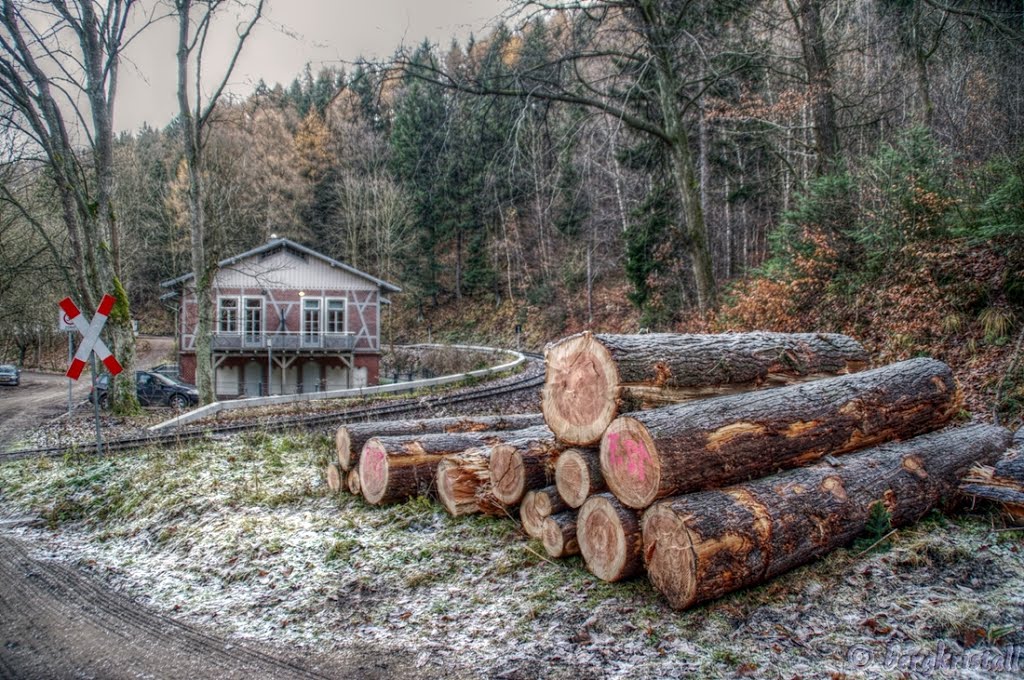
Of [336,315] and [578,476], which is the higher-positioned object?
[336,315]

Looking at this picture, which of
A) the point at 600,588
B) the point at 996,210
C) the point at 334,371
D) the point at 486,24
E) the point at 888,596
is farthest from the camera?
the point at 334,371

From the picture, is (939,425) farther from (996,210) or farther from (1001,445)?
(996,210)

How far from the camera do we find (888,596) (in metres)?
3.25

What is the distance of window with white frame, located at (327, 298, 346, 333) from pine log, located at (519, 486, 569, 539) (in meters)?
24.1

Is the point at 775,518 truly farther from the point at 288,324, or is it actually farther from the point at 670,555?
the point at 288,324

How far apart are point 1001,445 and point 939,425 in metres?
0.50

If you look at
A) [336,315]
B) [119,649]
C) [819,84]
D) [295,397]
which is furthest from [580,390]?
[336,315]

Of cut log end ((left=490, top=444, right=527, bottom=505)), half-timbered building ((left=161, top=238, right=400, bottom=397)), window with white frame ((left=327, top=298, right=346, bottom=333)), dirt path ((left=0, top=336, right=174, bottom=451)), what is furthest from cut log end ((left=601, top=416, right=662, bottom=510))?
window with white frame ((left=327, top=298, right=346, bottom=333))

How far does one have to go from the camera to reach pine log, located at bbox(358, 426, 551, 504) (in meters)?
5.38

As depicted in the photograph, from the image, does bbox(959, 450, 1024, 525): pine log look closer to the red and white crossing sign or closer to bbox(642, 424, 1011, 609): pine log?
bbox(642, 424, 1011, 609): pine log

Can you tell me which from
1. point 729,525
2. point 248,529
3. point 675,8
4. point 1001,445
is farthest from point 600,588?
point 675,8

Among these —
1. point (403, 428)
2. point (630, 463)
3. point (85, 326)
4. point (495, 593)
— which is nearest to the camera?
point (630, 463)

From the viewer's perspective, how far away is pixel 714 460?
3.57 metres

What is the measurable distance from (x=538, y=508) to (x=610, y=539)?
2.60ft
